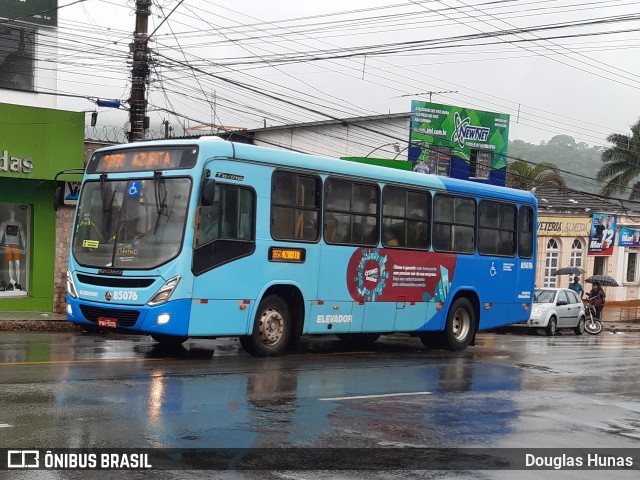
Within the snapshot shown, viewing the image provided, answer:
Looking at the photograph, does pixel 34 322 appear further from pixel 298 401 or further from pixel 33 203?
pixel 298 401

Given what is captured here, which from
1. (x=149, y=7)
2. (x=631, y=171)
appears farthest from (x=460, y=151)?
(x=149, y=7)

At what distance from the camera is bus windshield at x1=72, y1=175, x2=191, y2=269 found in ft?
44.2

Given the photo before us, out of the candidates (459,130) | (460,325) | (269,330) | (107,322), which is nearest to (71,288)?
(107,322)

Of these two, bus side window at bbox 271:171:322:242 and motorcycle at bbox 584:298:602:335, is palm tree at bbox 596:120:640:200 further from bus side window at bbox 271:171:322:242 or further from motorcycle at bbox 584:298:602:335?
bus side window at bbox 271:171:322:242

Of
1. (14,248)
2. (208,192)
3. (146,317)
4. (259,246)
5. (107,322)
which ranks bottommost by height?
(107,322)

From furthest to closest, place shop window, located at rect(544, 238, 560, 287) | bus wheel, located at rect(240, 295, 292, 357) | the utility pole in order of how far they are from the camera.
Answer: shop window, located at rect(544, 238, 560, 287)
the utility pole
bus wheel, located at rect(240, 295, 292, 357)

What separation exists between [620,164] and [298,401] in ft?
165

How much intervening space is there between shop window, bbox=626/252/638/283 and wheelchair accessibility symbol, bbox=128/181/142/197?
3854 centimetres

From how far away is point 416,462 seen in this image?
7.62 m

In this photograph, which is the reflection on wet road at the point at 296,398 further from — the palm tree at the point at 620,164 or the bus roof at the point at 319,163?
the palm tree at the point at 620,164

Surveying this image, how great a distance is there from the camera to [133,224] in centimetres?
1377

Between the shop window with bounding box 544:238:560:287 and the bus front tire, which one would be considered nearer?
the bus front tire

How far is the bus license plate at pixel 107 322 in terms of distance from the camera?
13547 millimetres

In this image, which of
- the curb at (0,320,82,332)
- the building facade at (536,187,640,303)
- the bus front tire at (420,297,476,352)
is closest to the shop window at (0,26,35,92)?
the curb at (0,320,82,332)
